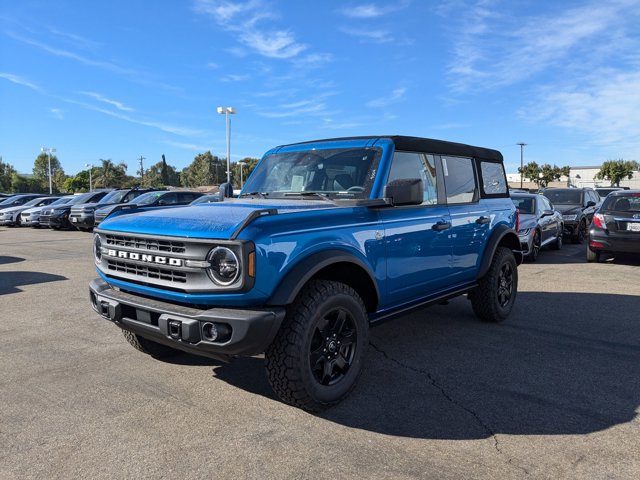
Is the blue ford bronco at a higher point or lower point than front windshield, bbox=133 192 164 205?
lower

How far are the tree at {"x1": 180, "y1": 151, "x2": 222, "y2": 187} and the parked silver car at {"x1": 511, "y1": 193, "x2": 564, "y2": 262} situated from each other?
10419 centimetres

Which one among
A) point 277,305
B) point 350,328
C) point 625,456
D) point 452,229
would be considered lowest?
point 625,456

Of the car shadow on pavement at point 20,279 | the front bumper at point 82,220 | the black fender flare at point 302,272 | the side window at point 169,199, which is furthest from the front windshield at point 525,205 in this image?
the front bumper at point 82,220

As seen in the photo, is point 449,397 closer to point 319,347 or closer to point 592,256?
point 319,347

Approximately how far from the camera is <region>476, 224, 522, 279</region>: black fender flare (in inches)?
210

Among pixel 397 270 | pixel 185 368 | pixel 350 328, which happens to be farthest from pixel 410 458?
pixel 185 368

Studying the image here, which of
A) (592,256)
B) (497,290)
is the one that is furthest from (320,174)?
(592,256)

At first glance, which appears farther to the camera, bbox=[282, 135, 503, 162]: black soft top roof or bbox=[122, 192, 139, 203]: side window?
bbox=[122, 192, 139, 203]: side window

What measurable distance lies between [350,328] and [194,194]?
16.5m

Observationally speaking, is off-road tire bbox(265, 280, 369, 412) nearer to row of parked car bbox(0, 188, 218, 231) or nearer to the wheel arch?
the wheel arch

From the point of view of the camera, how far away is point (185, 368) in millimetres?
4246

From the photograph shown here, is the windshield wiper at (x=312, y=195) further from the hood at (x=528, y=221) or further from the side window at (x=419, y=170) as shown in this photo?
the hood at (x=528, y=221)

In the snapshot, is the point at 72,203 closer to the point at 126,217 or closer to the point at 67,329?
the point at 67,329

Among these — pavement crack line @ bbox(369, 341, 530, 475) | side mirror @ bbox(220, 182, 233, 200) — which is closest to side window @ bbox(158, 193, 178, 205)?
side mirror @ bbox(220, 182, 233, 200)
